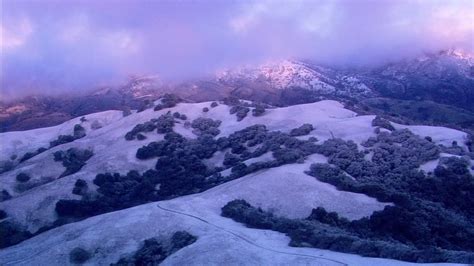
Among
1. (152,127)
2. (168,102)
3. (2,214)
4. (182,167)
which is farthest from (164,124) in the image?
(2,214)

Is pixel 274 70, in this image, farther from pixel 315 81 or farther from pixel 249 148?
pixel 249 148

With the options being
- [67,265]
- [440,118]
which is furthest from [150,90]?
[67,265]

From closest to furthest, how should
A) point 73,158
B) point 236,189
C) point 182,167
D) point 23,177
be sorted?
point 236,189, point 23,177, point 182,167, point 73,158

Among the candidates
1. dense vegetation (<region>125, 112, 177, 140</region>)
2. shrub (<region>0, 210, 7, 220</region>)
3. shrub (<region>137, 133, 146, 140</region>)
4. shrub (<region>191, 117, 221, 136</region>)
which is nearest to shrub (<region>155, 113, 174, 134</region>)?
dense vegetation (<region>125, 112, 177, 140</region>)

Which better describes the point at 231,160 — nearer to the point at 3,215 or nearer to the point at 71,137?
the point at 3,215

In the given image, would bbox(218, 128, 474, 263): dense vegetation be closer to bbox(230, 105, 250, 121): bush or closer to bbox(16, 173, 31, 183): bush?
bbox(230, 105, 250, 121): bush

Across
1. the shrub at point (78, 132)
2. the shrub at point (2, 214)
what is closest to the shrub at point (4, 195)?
the shrub at point (2, 214)
